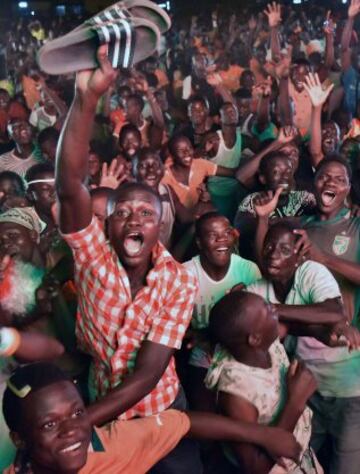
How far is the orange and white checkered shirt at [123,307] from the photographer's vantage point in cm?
164

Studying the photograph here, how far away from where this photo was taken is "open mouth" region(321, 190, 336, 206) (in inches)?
104

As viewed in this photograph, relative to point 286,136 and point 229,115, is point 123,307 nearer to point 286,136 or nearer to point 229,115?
point 286,136

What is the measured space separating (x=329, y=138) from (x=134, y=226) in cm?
277

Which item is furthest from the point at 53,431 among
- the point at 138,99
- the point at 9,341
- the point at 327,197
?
the point at 138,99

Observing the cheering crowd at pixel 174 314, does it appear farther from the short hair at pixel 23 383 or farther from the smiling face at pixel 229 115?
the smiling face at pixel 229 115

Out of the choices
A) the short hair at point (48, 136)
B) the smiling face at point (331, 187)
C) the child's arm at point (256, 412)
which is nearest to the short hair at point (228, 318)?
the child's arm at point (256, 412)

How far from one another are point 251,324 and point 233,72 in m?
4.99

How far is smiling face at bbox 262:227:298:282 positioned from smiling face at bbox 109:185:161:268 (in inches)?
22.4

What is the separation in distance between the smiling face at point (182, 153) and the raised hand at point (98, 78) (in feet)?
7.14

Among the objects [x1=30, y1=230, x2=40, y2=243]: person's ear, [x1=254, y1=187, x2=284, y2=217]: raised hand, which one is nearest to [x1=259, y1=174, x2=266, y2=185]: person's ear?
[x1=254, y1=187, x2=284, y2=217]: raised hand

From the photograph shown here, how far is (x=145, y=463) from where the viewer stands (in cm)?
156

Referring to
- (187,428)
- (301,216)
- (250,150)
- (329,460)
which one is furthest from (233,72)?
(187,428)

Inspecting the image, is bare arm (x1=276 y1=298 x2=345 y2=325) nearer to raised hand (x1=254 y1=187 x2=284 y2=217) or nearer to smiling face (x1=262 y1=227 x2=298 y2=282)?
smiling face (x1=262 y1=227 x2=298 y2=282)

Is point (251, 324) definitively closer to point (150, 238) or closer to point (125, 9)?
point (150, 238)
